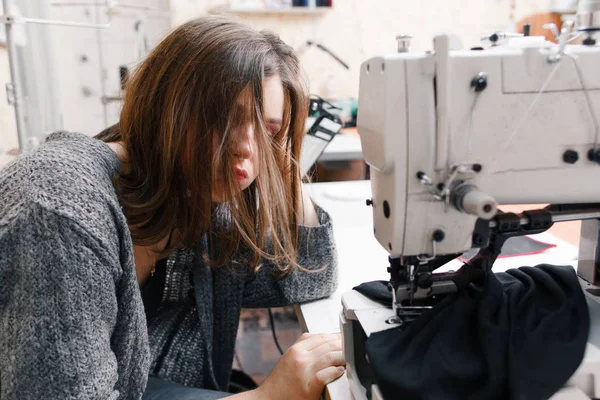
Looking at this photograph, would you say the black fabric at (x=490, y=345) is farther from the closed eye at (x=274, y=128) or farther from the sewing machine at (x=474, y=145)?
the closed eye at (x=274, y=128)

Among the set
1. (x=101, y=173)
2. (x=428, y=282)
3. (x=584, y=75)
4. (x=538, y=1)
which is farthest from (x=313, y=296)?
(x=538, y=1)

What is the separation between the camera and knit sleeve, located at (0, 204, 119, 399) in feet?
1.97

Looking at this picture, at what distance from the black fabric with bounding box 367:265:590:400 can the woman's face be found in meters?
0.37

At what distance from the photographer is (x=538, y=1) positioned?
3.83m

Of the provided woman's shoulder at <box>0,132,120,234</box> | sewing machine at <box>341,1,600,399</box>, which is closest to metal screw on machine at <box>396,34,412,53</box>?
sewing machine at <box>341,1,600,399</box>

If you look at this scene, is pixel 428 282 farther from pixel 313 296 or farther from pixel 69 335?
pixel 69 335

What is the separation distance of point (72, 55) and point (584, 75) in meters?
2.67

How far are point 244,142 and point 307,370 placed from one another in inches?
15.0

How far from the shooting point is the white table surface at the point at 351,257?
0.95 m

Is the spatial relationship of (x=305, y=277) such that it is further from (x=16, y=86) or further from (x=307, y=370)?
(x=16, y=86)

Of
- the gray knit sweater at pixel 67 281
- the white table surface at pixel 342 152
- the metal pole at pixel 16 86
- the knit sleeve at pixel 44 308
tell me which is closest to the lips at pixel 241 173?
the gray knit sweater at pixel 67 281

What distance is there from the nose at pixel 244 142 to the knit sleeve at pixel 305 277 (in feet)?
0.95

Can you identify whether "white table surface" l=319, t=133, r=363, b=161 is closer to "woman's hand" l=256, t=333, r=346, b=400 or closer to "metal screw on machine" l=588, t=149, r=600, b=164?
"woman's hand" l=256, t=333, r=346, b=400

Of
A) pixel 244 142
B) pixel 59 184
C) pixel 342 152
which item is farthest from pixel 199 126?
pixel 342 152
